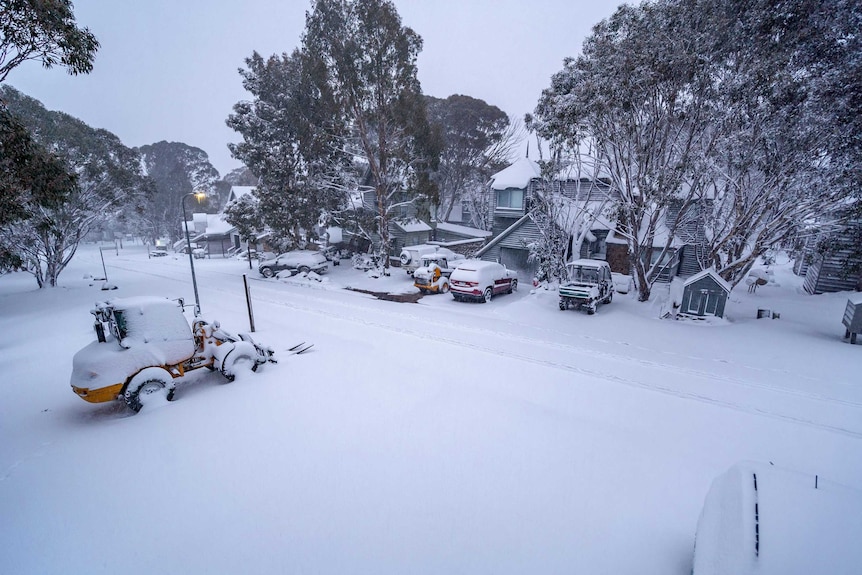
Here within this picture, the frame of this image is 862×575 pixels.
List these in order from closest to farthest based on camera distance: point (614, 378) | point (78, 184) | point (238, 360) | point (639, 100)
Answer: point (238, 360), point (614, 378), point (639, 100), point (78, 184)

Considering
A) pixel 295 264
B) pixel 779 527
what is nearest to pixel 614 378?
pixel 779 527

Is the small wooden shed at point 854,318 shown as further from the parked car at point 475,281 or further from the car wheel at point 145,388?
the car wheel at point 145,388

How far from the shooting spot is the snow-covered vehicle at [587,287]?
14273mm

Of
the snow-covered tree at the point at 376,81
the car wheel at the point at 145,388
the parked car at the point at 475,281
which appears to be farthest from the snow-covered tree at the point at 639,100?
the car wheel at the point at 145,388

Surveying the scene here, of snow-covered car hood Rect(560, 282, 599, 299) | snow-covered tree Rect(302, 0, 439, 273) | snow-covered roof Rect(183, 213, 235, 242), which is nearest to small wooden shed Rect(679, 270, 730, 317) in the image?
snow-covered car hood Rect(560, 282, 599, 299)

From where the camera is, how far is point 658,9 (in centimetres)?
1154

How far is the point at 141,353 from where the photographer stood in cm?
687

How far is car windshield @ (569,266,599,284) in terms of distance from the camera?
15.5 m

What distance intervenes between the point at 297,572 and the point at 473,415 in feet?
12.4

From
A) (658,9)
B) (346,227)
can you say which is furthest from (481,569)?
(346,227)

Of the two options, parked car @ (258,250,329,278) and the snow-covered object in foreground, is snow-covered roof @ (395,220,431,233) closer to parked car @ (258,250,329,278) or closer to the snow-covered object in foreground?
parked car @ (258,250,329,278)

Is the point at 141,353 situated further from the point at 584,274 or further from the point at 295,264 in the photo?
the point at 295,264

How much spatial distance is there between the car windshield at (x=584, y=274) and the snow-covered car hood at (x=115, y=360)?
1472cm

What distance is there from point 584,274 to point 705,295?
173 inches
